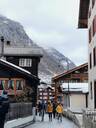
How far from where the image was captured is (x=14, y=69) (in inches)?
1793

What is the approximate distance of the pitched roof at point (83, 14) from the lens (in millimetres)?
43312

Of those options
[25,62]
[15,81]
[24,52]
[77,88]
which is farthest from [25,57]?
[15,81]

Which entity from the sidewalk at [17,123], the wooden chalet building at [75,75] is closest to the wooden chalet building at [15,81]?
the sidewalk at [17,123]

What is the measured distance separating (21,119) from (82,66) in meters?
41.5

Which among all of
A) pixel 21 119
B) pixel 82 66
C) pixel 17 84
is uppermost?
pixel 82 66

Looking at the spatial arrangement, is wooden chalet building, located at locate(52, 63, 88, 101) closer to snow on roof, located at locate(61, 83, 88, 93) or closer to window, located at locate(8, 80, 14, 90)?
snow on roof, located at locate(61, 83, 88, 93)

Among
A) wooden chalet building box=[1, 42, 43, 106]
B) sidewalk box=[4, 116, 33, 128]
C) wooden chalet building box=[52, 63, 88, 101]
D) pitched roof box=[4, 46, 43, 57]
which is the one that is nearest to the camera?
sidewalk box=[4, 116, 33, 128]

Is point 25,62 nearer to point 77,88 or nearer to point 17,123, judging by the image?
point 77,88

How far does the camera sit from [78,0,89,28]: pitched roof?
142 ft

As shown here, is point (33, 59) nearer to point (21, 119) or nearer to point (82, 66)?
point (82, 66)

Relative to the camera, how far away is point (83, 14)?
44.9 m

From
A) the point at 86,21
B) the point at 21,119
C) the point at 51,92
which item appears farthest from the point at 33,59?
the point at 21,119

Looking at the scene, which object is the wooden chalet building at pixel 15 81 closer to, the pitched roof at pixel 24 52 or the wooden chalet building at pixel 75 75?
the pitched roof at pixel 24 52

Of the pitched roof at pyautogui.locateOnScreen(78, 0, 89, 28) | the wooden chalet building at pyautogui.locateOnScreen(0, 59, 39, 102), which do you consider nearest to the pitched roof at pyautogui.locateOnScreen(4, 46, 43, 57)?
the wooden chalet building at pyautogui.locateOnScreen(0, 59, 39, 102)
